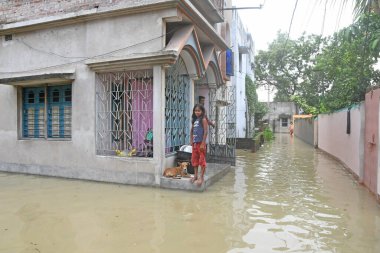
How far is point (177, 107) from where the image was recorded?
27.9ft

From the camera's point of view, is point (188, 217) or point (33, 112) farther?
point (33, 112)

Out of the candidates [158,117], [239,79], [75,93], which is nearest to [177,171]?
[158,117]

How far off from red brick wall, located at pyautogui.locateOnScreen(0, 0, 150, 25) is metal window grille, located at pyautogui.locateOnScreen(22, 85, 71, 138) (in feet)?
6.27

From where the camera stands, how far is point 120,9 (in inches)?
272

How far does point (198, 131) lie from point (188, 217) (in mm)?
2123

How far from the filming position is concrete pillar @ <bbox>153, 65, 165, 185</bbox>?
22.1ft

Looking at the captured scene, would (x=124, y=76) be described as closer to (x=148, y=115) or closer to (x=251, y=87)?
(x=148, y=115)

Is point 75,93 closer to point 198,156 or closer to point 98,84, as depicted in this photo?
point 98,84

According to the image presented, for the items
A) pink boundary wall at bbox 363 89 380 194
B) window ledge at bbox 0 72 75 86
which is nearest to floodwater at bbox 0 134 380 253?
pink boundary wall at bbox 363 89 380 194

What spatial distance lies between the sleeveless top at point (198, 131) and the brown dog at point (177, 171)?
75 cm

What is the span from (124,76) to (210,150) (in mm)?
4132

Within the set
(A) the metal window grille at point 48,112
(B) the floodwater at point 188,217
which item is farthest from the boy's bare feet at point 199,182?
(A) the metal window grille at point 48,112

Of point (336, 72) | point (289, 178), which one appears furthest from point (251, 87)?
point (289, 178)

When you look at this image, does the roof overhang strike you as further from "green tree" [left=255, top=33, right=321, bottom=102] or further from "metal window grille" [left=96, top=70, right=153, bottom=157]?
"green tree" [left=255, top=33, right=321, bottom=102]
